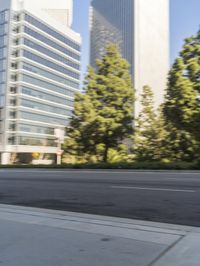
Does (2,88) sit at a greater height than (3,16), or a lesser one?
lesser

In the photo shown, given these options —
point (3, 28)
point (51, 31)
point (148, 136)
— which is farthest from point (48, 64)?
point (148, 136)

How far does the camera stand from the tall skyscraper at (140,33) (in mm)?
107625

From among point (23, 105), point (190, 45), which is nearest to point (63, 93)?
point (23, 105)

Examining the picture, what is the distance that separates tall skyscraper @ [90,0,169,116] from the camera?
10762 centimetres

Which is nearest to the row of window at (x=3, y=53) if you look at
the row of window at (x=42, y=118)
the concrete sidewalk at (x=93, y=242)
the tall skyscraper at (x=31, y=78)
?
the tall skyscraper at (x=31, y=78)

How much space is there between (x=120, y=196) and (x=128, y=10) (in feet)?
371

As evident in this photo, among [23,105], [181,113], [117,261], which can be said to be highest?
[23,105]

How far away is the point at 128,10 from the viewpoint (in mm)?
116250

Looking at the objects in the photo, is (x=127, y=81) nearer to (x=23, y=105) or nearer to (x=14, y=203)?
(x=14, y=203)

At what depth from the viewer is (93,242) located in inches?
217

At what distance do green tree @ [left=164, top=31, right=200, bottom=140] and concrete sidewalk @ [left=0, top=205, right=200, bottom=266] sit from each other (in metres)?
19.2

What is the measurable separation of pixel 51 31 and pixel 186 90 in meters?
109

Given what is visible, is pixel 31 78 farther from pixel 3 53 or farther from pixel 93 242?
pixel 93 242

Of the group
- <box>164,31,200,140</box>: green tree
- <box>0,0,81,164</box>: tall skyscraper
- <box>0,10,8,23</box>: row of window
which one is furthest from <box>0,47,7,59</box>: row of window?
<box>164,31,200,140</box>: green tree
